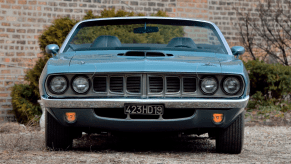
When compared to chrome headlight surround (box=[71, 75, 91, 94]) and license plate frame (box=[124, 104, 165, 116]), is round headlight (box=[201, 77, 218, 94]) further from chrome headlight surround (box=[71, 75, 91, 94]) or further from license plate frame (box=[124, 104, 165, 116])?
chrome headlight surround (box=[71, 75, 91, 94])

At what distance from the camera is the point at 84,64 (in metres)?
3.76

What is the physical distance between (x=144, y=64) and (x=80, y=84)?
23.1 inches

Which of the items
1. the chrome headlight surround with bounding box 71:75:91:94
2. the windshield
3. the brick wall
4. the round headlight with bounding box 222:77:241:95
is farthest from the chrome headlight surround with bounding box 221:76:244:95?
the brick wall

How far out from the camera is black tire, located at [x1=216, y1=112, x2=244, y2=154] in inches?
159

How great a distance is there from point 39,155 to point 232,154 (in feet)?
6.08

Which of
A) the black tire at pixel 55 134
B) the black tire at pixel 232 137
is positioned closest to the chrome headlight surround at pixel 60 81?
the black tire at pixel 55 134

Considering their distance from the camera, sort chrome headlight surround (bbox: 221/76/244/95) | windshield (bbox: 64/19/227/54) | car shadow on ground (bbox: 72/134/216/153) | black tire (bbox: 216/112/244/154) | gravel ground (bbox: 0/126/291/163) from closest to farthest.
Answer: gravel ground (bbox: 0/126/291/163) → chrome headlight surround (bbox: 221/76/244/95) → black tire (bbox: 216/112/244/154) → car shadow on ground (bbox: 72/134/216/153) → windshield (bbox: 64/19/227/54)

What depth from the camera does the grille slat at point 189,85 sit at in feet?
12.3

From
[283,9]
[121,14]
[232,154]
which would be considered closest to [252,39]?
[283,9]

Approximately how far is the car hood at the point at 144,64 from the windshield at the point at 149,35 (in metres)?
0.76

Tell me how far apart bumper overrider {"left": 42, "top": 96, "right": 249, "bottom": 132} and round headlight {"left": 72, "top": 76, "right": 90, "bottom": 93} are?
96 millimetres

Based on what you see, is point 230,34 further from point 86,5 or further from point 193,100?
point 193,100

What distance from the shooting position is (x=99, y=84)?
3.74 meters

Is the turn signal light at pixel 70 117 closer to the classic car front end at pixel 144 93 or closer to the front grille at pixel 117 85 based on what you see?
the classic car front end at pixel 144 93
